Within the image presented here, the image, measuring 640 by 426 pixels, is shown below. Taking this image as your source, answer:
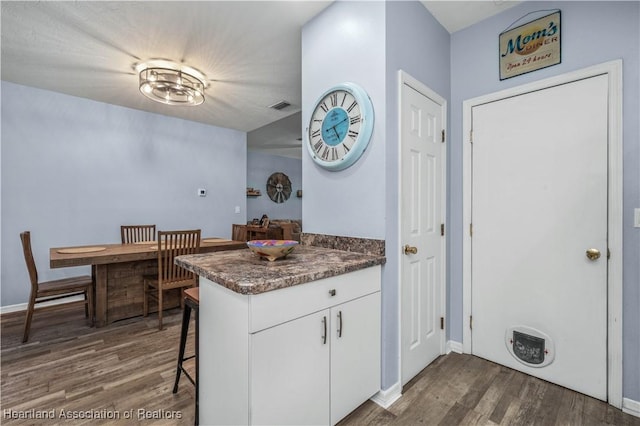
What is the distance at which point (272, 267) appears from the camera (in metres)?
1.31

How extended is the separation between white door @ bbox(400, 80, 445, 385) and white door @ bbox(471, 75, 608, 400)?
293 mm

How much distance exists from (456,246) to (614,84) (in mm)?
1332

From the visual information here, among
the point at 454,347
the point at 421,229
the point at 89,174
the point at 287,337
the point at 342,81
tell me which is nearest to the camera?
the point at 287,337

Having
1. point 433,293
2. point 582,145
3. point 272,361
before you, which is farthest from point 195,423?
point 582,145

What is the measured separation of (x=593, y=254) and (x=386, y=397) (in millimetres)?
1482

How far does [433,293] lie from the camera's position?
205cm

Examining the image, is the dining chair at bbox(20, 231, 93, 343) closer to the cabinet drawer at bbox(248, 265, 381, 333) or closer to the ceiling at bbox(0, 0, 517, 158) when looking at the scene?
the ceiling at bbox(0, 0, 517, 158)

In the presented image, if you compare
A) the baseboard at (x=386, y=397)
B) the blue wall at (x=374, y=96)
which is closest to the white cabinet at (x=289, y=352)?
the baseboard at (x=386, y=397)

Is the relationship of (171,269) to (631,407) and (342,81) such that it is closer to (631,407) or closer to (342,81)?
(342,81)

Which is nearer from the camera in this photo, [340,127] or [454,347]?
[340,127]

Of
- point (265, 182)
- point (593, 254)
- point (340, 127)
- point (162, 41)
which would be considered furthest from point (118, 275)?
point (265, 182)

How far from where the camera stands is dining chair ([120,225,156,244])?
3654 millimetres

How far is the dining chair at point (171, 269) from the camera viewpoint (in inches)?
108

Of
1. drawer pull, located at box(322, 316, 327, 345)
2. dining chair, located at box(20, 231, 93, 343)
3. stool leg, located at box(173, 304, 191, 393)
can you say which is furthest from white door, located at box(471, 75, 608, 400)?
dining chair, located at box(20, 231, 93, 343)
